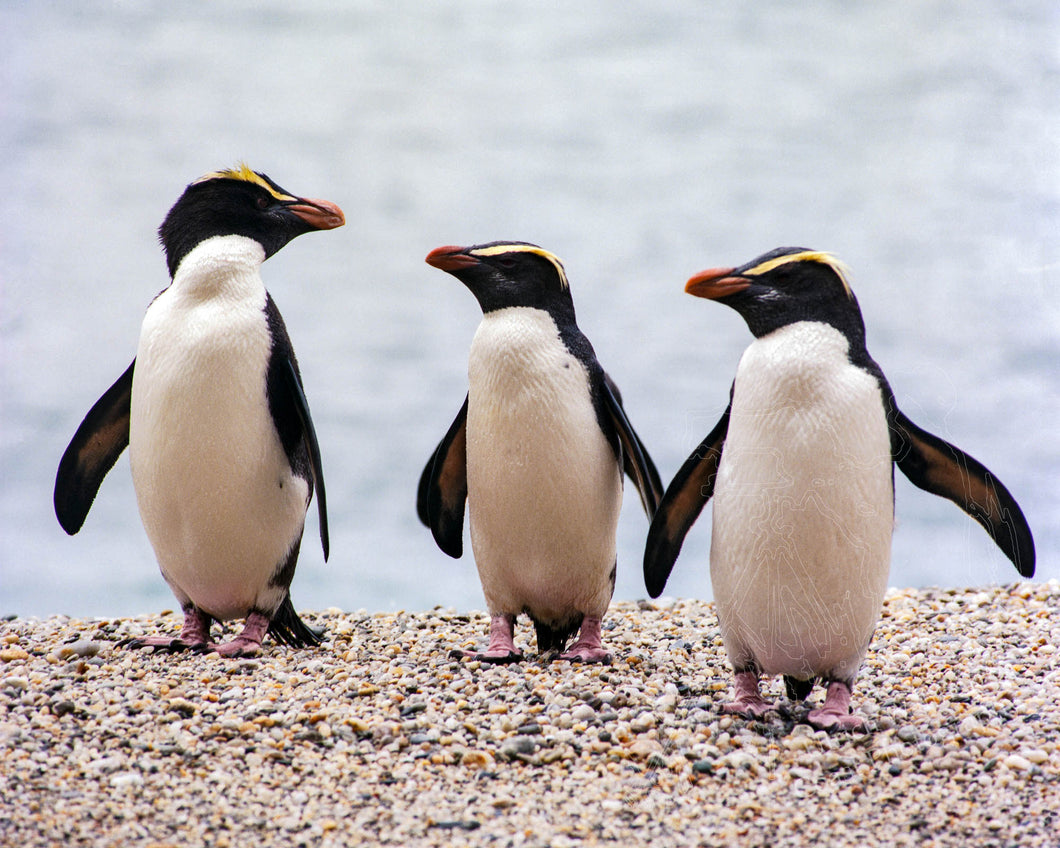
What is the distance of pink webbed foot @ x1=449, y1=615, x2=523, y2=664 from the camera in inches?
134

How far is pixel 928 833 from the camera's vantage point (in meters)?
2.28

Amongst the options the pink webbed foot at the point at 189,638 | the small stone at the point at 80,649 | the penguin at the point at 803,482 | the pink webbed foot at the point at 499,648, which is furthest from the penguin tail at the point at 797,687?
the small stone at the point at 80,649

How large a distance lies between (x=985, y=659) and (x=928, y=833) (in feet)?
5.39

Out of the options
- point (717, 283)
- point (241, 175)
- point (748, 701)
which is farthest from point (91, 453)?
point (748, 701)

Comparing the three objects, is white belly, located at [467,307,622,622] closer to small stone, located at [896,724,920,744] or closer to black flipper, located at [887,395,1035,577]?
black flipper, located at [887,395,1035,577]


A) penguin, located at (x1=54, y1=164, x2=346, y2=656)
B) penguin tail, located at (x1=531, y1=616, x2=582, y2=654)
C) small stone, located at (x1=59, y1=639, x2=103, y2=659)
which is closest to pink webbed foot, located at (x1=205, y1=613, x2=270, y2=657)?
penguin, located at (x1=54, y1=164, x2=346, y2=656)

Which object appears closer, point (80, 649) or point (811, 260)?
point (811, 260)

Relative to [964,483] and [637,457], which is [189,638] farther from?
[964,483]

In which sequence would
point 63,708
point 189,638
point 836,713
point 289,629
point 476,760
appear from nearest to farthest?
point 476,760 < point 63,708 < point 836,713 < point 189,638 < point 289,629

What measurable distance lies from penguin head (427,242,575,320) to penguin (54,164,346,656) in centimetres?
52

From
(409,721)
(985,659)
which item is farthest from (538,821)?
(985,659)

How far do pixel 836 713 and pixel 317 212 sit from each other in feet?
7.38

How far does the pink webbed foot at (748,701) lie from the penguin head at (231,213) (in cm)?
201

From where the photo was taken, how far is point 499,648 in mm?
3459
